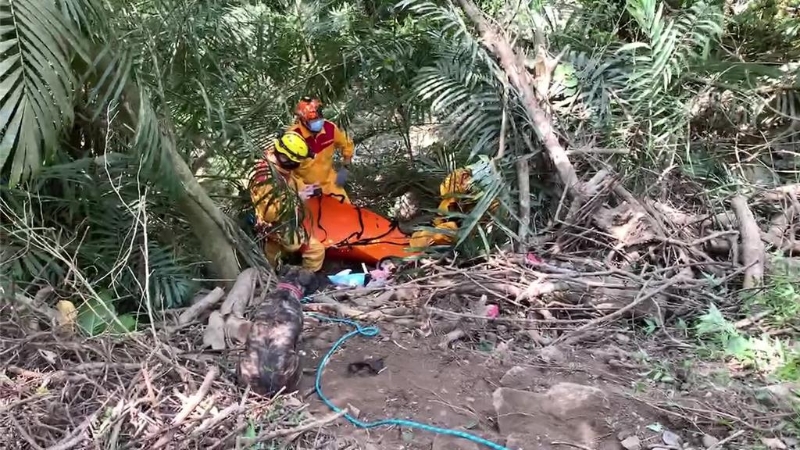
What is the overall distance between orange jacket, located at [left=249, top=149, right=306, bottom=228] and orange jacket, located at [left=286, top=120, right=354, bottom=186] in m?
0.52

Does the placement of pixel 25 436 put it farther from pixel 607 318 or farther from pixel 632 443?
pixel 607 318

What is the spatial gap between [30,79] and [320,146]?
95.3 inches

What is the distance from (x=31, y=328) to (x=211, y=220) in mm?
1023

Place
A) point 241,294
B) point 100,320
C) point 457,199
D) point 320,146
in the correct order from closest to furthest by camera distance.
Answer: point 100,320, point 241,294, point 457,199, point 320,146

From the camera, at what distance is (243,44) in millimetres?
4258

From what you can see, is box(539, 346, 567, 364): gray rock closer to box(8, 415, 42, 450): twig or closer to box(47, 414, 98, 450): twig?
box(47, 414, 98, 450): twig

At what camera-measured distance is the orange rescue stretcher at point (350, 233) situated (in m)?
4.54

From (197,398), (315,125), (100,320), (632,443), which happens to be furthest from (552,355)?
(315,125)

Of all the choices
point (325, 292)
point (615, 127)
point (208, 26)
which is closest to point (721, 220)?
point (615, 127)

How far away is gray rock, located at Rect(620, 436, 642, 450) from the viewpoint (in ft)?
7.07

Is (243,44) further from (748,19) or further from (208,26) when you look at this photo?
(748,19)

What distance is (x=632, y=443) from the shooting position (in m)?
2.17

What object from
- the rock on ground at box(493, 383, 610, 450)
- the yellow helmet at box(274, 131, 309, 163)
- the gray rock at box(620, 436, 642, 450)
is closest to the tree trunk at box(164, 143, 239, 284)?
the yellow helmet at box(274, 131, 309, 163)

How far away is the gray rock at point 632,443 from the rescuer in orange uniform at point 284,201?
2004 mm
